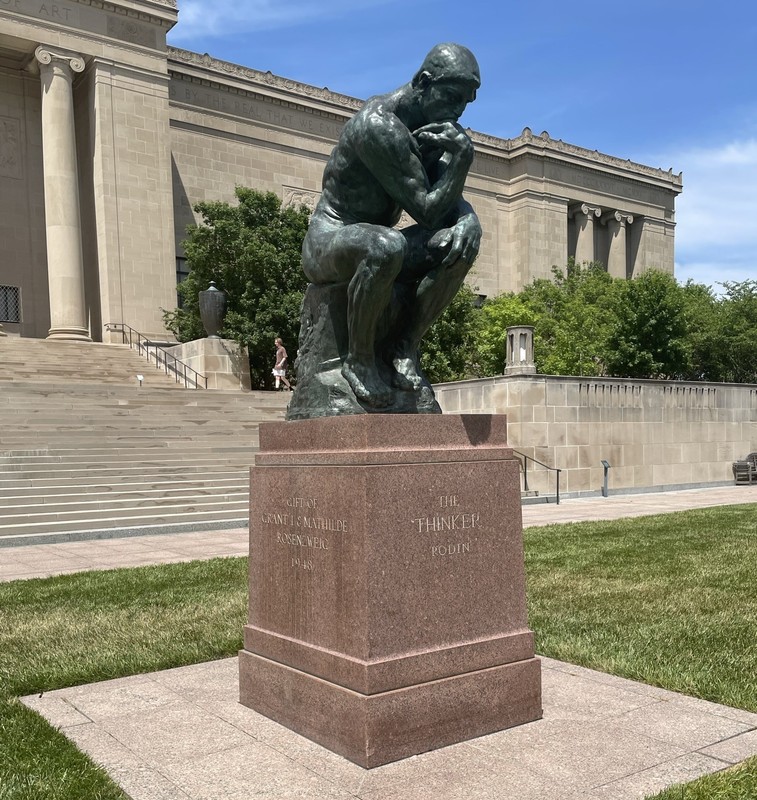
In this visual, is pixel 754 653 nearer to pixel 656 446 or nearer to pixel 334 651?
pixel 334 651

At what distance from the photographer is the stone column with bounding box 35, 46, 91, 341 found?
32250 millimetres

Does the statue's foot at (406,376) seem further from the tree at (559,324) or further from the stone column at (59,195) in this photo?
the tree at (559,324)

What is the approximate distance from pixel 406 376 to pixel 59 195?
3107cm

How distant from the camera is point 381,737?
13.9 feet

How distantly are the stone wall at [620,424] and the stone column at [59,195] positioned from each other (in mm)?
17552

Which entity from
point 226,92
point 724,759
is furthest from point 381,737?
point 226,92

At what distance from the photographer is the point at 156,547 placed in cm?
1241

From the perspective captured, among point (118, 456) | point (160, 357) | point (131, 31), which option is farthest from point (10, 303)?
point (118, 456)

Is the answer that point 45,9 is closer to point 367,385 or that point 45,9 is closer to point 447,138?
point 447,138

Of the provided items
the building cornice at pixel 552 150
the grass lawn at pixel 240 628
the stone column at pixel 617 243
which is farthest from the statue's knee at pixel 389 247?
the stone column at pixel 617 243

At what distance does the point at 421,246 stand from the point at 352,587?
2.19 m

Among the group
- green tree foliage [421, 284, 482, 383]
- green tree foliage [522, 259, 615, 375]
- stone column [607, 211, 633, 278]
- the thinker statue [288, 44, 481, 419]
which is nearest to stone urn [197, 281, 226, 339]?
green tree foliage [421, 284, 482, 383]

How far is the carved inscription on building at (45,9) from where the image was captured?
1238 inches

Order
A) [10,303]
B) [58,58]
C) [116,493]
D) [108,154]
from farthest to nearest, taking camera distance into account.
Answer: [10,303] → [108,154] → [58,58] → [116,493]
